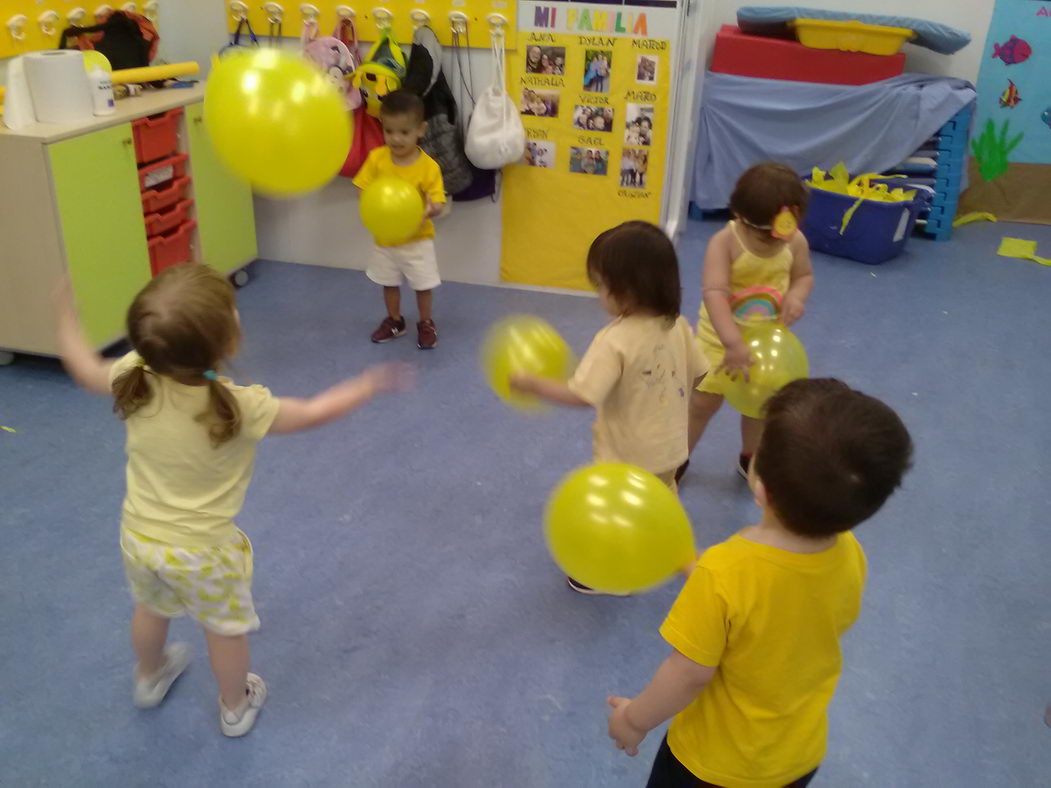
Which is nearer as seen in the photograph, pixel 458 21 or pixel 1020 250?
pixel 458 21

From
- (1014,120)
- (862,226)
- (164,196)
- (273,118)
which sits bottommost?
(862,226)

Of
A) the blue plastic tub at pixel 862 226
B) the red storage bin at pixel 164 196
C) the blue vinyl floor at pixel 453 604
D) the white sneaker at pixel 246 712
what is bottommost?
the blue vinyl floor at pixel 453 604

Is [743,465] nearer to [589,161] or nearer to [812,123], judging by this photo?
[589,161]

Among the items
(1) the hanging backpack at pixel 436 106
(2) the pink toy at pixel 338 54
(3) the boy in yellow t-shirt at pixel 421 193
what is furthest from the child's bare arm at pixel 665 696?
(2) the pink toy at pixel 338 54

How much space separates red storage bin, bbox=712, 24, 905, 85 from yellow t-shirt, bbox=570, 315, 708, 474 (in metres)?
3.56

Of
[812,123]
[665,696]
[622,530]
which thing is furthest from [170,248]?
[812,123]

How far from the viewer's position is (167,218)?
3412 millimetres

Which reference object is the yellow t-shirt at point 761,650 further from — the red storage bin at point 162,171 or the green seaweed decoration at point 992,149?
the green seaweed decoration at point 992,149

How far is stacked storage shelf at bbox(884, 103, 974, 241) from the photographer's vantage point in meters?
4.81

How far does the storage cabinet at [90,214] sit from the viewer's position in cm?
282

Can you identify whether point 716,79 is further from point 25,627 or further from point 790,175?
point 25,627

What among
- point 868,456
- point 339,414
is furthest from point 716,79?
point 868,456

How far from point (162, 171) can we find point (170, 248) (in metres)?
0.29

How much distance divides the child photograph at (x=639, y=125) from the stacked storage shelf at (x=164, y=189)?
5.59ft
